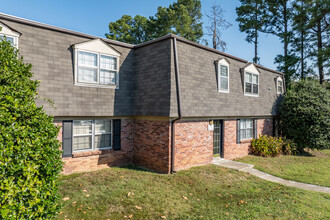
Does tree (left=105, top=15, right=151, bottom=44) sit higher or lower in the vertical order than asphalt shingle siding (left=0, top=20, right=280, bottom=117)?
higher

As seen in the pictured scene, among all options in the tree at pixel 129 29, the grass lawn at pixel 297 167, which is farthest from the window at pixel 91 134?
the tree at pixel 129 29

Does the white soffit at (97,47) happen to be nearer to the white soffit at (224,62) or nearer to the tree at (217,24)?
the white soffit at (224,62)

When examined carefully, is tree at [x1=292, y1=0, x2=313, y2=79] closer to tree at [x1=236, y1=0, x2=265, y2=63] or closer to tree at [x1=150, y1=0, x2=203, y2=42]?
tree at [x1=236, y1=0, x2=265, y2=63]

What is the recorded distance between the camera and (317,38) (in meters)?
24.0

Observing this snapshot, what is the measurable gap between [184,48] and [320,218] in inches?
317

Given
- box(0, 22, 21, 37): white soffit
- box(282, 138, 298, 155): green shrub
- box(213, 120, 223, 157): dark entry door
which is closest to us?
box(0, 22, 21, 37): white soffit

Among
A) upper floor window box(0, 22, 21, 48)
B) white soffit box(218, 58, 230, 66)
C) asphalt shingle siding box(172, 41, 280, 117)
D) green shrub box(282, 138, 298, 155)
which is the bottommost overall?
green shrub box(282, 138, 298, 155)

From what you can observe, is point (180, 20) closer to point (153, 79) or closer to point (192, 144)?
point (153, 79)

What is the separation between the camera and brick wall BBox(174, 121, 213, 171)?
9.45 m

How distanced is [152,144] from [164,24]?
21919 millimetres

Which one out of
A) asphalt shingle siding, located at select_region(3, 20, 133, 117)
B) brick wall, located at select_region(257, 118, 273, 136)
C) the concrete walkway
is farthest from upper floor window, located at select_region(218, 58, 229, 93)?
asphalt shingle siding, located at select_region(3, 20, 133, 117)

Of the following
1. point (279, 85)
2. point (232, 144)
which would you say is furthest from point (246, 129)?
point (279, 85)

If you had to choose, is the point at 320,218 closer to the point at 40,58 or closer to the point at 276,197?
the point at 276,197

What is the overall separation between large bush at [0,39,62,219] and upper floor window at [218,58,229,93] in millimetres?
9501
